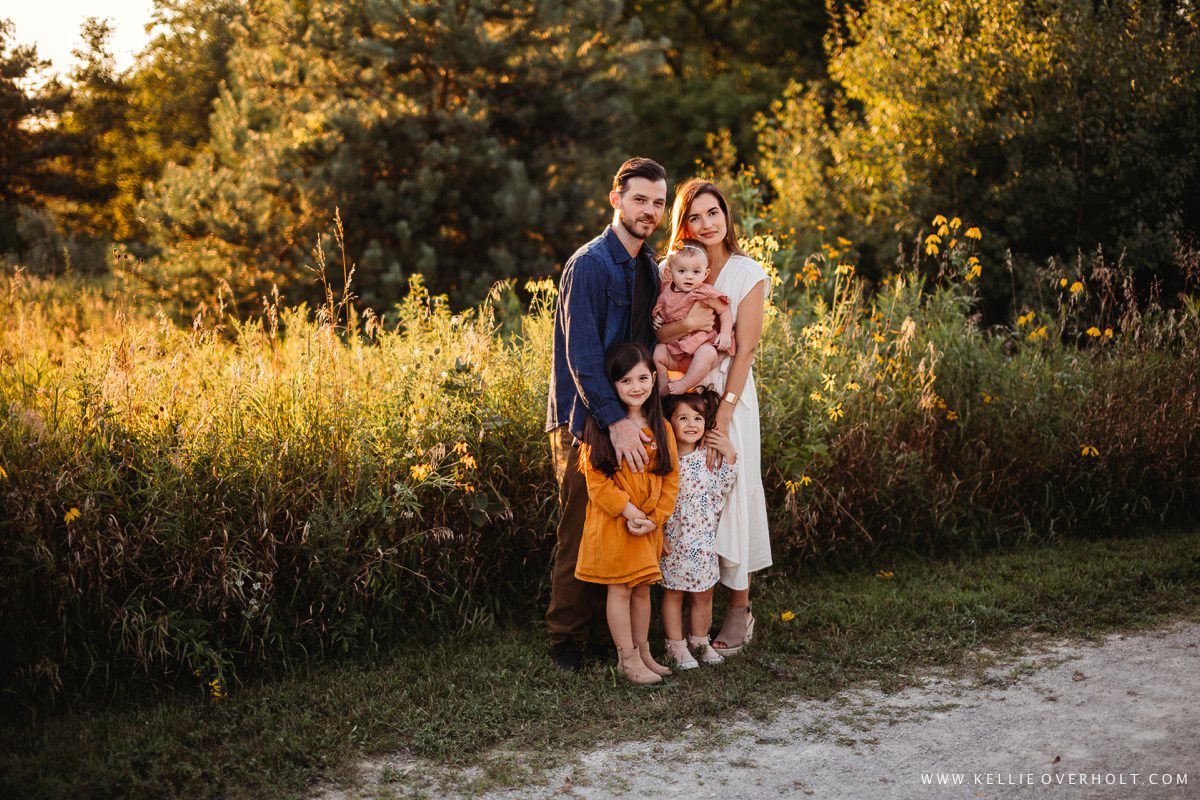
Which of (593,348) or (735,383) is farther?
(735,383)

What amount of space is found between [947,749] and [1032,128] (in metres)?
8.63

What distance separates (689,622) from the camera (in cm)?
486

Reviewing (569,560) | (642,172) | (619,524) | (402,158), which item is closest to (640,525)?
(619,524)

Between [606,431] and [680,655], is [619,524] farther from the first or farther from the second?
[680,655]

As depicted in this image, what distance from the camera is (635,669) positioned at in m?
4.21

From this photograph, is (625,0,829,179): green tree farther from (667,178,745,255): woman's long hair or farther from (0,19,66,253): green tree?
(667,178,745,255): woman's long hair

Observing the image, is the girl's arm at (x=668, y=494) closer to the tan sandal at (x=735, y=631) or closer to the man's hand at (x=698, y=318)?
the man's hand at (x=698, y=318)

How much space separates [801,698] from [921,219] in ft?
28.1

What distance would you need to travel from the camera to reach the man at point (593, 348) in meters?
4.10

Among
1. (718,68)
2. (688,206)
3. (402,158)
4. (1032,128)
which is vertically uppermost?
(718,68)

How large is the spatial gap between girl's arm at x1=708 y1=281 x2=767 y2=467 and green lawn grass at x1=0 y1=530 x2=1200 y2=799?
3.45 feet

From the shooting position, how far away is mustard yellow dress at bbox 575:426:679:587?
13.6 feet

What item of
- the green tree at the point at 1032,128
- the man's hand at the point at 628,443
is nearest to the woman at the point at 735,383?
the man's hand at the point at 628,443

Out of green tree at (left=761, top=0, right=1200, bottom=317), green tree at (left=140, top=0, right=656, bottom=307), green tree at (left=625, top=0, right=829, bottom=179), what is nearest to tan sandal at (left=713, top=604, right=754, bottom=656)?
green tree at (left=761, top=0, right=1200, bottom=317)
